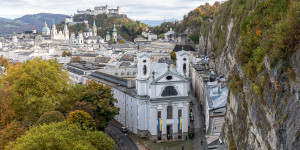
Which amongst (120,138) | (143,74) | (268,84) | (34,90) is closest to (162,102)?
(143,74)

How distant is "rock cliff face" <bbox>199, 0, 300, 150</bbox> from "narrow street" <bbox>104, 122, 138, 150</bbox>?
A: 50.0 feet

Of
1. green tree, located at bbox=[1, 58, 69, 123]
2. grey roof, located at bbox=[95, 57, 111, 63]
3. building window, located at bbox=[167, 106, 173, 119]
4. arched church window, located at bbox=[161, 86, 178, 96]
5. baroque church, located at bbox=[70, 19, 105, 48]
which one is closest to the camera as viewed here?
green tree, located at bbox=[1, 58, 69, 123]

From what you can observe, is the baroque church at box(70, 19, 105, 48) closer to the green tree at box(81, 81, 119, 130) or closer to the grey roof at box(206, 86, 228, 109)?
the green tree at box(81, 81, 119, 130)

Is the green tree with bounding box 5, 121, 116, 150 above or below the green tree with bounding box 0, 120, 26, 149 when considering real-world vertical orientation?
above

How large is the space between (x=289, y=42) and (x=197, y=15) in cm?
11531

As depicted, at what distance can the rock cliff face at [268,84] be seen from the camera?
16.0m

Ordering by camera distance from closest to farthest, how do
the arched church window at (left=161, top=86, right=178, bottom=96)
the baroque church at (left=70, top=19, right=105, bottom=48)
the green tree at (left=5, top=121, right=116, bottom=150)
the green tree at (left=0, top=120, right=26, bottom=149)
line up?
the green tree at (left=5, top=121, right=116, bottom=150) < the green tree at (left=0, top=120, right=26, bottom=149) < the arched church window at (left=161, top=86, right=178, bottom=96) < the baroque church at (left=70, top=19, right=105, bottom=48)

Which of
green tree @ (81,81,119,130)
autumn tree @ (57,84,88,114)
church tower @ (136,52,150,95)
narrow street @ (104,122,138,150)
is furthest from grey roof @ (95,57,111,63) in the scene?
church tower @ (136,52,150,95)

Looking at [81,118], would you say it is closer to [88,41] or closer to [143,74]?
[143,74]

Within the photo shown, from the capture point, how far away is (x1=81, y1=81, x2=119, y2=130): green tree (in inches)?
1572

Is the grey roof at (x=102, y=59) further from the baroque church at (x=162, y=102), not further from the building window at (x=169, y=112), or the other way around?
the building window at (x=169, y=112)

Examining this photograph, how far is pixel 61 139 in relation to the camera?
80.3 ft

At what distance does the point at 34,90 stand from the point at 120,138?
12.9 m

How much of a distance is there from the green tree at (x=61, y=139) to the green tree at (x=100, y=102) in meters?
9.72
